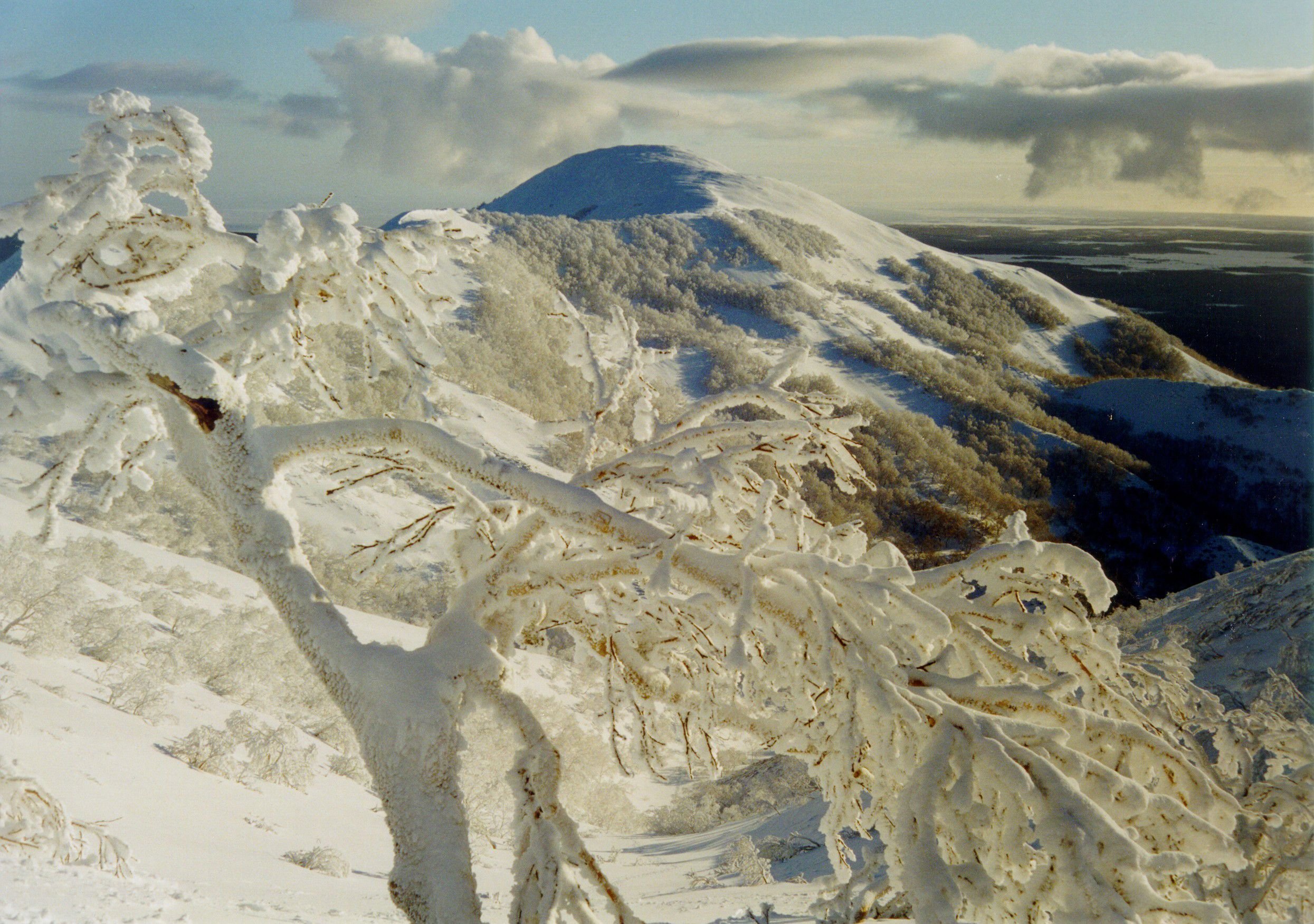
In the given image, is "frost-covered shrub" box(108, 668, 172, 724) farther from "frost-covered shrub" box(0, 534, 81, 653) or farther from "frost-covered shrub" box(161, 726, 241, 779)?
"frost-covered shrub" box(0, 534, 81, 653)

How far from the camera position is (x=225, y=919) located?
135 inches

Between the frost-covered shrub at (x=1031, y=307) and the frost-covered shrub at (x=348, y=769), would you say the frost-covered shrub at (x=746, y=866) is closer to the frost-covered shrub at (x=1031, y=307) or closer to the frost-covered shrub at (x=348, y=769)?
the frost-covered shrub at (x=348, y=769)

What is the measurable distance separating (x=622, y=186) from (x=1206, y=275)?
121ft

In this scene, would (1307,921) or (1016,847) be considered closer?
(1016,847)

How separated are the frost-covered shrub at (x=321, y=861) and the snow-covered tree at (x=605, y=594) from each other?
457 cm

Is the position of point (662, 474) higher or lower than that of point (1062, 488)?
higher

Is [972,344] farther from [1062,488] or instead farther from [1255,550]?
[1255,550]

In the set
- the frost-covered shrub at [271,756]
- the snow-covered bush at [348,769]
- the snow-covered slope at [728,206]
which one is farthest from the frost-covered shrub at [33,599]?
the snow-covered slope at [728,206]

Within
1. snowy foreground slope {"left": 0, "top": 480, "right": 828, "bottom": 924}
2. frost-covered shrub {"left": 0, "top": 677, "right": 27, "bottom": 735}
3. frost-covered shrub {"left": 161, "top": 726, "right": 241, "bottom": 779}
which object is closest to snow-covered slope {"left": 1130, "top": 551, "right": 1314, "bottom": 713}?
snowy foreground slope {"left": 0, "top": 480, "right": 828, "bottom": 924}

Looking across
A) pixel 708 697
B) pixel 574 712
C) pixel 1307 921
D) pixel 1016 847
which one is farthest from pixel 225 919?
pixel 574 712

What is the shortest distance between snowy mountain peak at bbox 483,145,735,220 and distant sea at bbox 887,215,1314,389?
18.1 m

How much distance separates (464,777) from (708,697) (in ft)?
31.4

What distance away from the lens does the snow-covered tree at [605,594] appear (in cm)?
153

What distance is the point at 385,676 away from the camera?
1947 millimetres
